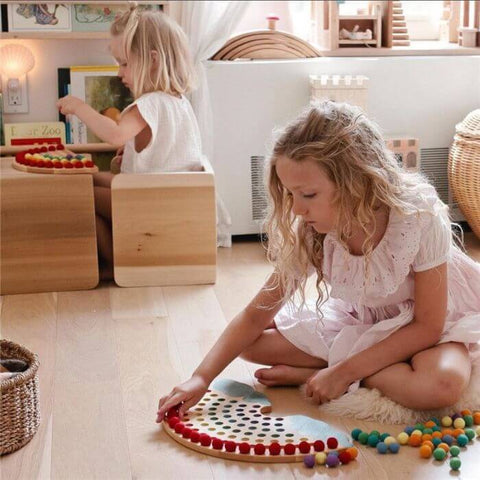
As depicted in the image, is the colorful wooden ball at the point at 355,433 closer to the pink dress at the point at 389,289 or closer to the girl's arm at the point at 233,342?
the pink dress at the point at 389,289

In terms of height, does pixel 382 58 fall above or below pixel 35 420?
above

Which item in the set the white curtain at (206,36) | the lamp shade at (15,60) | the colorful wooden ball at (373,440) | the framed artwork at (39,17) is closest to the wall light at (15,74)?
the lamp shade at (15,60)

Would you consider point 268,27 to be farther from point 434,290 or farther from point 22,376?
point 22,376

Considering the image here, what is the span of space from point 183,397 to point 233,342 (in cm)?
17

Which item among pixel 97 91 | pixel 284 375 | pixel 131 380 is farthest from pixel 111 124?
pixel 284 375

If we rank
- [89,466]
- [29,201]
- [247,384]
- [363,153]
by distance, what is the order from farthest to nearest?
[29,201], [247,384], [363,153], [89,466]

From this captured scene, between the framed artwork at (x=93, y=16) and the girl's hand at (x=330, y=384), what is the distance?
156 cm

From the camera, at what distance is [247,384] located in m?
1.88

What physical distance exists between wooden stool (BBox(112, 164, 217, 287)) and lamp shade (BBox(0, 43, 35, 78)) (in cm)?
70

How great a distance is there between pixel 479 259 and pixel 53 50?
58.2 inches

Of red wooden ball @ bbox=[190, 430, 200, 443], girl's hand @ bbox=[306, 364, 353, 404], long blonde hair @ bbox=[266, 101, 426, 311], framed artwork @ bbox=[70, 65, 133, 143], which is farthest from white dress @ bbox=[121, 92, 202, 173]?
red wooden ball @ bbox=[190, 430, 200, 443]

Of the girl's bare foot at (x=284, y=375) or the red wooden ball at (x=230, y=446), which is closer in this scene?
the red wooden ball at (x=230, y=446)

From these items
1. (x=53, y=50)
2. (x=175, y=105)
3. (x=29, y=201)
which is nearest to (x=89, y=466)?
(x=29, y=201)

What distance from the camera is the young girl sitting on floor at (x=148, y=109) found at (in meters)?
2.58
